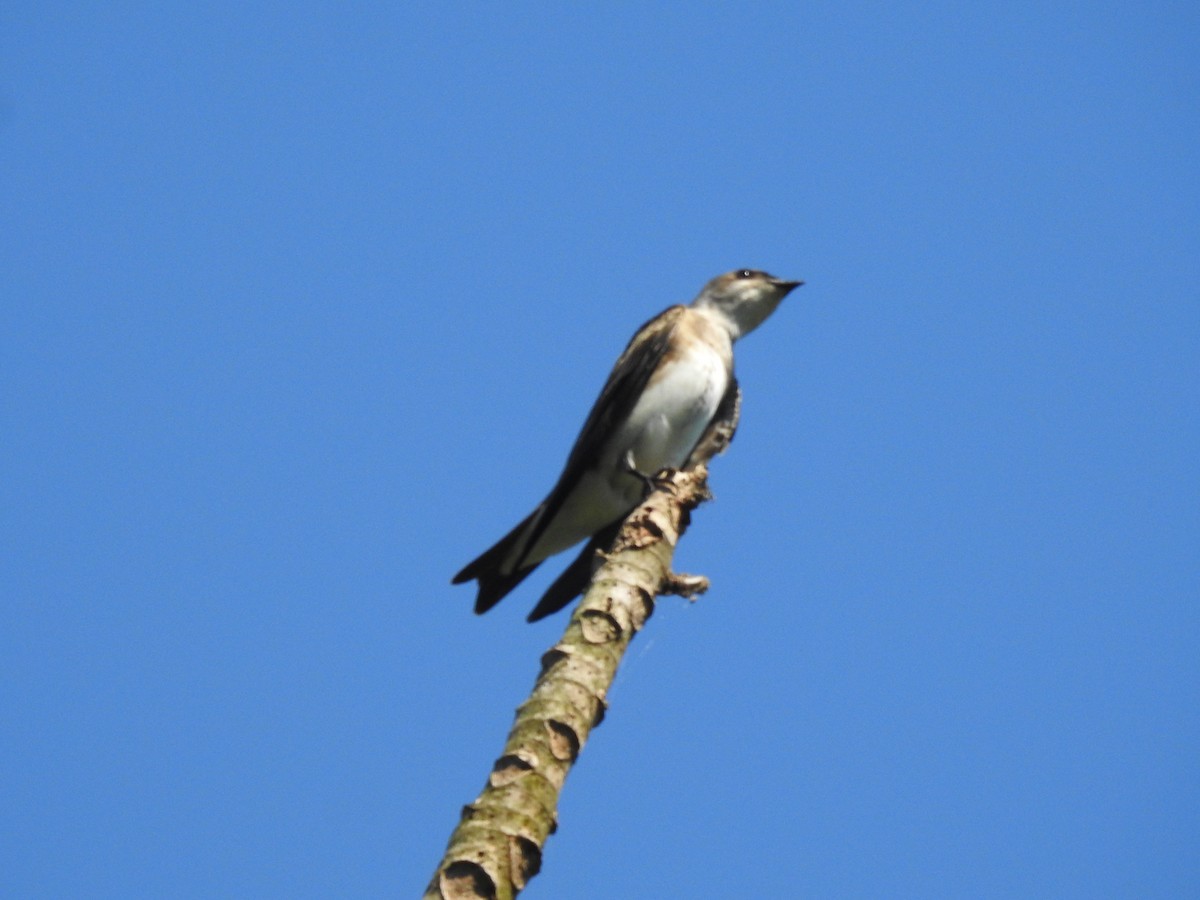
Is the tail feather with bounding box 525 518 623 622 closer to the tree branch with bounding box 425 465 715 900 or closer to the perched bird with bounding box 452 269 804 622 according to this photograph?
the perched bird with bounding box 452 269 804 622

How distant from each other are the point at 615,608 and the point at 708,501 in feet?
5.33

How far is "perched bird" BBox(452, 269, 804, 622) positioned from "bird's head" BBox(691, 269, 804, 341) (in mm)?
718

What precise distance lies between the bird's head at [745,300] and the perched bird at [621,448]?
718 mm

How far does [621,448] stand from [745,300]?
1678mm

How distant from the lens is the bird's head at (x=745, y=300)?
8711 millimetres

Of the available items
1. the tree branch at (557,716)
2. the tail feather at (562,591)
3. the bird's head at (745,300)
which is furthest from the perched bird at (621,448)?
the tree branch at (557,716)

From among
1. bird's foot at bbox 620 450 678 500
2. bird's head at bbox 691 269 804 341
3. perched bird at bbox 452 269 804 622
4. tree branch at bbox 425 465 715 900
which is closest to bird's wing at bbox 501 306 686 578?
perched bird at bbox 452 269 804 622

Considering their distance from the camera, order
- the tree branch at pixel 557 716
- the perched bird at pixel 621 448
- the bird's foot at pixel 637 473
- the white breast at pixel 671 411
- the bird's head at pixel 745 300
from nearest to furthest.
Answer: the tree branch at pixel 557 716 → the bird's foot at pixel 637 473 → the perched bird at pixel 621 448 → the white breast at pixel 671 411 → the bird's head at pixel 745 300

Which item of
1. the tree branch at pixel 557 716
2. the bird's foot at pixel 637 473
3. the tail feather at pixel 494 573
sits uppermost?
the bird's foot at pixel 637 473

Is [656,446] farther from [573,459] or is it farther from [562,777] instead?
[562,777]

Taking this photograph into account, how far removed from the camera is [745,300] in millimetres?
8719

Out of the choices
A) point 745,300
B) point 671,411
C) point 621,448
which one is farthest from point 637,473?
point 745,300

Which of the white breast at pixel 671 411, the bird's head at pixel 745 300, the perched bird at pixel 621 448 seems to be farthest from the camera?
the bird's head at pixel 745 300

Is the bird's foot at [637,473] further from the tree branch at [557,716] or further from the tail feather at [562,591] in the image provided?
the tree branch at [557,716]
